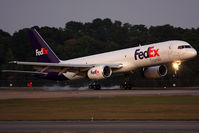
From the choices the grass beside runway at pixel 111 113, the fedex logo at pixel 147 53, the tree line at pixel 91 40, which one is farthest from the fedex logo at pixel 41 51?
the grass beside runway at pixel 111 113

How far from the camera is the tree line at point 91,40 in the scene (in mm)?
86812

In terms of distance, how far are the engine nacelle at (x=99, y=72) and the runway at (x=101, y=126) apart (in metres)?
26.3

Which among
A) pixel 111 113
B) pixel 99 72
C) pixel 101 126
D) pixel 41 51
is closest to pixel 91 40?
pixel 41 51

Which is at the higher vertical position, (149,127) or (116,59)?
(116,59)

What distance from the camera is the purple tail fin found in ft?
173

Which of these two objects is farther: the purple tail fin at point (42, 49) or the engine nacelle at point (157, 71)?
the purple tail fin at point (42, 49)

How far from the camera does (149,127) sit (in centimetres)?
1609

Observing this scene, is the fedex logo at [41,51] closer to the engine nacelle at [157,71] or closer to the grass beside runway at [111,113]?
the engine nacelle at [157,71]

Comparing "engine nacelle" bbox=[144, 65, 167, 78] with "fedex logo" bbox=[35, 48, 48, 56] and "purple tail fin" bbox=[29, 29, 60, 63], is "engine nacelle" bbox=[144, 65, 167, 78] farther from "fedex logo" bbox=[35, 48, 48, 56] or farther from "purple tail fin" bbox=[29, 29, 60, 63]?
"fedex logo" bbox=[35, 48, 48, 56]

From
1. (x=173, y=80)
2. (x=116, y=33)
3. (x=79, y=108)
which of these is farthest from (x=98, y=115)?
(x=116, y=33)

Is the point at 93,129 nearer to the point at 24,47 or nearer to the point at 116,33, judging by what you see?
the point at 24,47

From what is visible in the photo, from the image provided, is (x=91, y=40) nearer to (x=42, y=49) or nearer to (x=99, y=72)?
(x=42, y=49)

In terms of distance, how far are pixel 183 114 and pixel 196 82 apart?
38618mm

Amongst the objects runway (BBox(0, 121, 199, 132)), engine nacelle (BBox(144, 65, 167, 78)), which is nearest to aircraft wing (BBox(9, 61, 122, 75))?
engine nacelle (BBox(144, 65, 167, 78))
